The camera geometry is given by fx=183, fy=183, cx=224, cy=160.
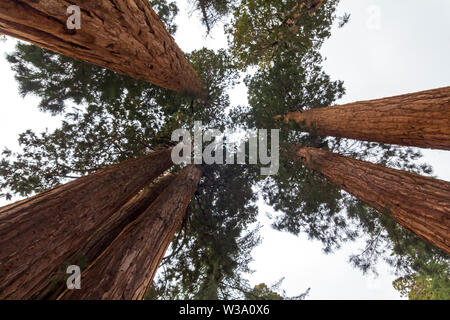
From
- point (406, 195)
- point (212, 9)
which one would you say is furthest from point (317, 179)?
point (212, 9)

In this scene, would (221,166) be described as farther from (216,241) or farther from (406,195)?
(406,195)

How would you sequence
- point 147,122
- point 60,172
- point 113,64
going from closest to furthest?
point 113,64, point 60,172, point 147,122

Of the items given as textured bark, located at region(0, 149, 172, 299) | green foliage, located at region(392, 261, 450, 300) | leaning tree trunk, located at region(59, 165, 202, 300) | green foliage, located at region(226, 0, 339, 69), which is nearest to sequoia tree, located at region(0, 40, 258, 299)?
leaning tree trunk, located at region(59, 165, 202, 300)

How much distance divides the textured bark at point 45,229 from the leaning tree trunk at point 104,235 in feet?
0.37

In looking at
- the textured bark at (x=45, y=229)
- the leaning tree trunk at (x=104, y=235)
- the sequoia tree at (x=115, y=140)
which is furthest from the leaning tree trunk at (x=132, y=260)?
the sequoia tree at (x=115, y=140)

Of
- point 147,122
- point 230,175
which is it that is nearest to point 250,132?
point 230,175

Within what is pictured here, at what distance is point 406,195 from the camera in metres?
2.65

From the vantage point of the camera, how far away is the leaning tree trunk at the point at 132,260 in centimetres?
200

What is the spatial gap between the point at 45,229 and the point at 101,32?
2250 millimetres

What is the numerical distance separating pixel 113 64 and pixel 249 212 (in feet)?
20.3

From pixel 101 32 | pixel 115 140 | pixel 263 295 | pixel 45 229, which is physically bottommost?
pixel 263 295
